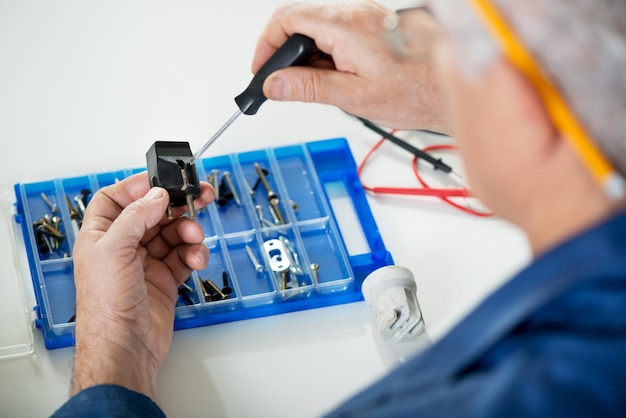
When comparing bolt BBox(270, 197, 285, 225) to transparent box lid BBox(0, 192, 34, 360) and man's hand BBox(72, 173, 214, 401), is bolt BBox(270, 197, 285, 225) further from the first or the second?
transparent box lid BBox(0, 192, 34, 360)

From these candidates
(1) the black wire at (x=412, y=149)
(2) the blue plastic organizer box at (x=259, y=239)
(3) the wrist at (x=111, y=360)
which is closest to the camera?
(3) the wrist at (x=111, y=360)

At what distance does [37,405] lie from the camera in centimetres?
123

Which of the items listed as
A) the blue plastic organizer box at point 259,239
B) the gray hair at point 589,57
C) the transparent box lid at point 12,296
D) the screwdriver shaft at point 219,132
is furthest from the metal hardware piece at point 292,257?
the gray hair at point 589,57

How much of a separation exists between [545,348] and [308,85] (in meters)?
0.74

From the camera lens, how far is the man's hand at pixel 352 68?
1274 millimetres

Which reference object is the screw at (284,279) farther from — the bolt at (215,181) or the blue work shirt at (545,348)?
the blue work shirt at (545,348)

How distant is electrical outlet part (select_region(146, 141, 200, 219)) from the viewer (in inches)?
51.8

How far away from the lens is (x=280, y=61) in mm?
1280

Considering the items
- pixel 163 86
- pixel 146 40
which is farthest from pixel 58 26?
pixel 163 86

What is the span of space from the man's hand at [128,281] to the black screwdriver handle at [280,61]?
0.59 ft

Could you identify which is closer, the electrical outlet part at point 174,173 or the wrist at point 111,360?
the wrist at point 111,360

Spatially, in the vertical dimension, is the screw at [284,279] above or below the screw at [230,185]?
below

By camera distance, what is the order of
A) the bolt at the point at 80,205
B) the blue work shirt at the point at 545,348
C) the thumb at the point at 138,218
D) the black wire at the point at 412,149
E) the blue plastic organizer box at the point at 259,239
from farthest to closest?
1. the black wire at the point at 412,149
2. the bolt at the point at 80,205
3. the blue plastic organizer box at the point at 259,239
4. the thumb at the point at 138,218
5. the blue work shirt at the point at 545,348

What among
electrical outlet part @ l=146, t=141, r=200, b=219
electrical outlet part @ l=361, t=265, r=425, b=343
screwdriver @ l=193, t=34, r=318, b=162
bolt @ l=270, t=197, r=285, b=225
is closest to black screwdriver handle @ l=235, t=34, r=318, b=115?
screwdriver @ l=193, t=34, r=318, b=162
